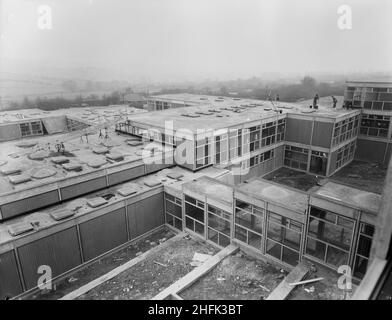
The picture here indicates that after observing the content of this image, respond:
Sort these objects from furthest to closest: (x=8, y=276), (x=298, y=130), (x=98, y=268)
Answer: (x=298, y=130) < (x=98, y=268) < (x=8, y=276)

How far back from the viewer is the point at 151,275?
13438 millimetres

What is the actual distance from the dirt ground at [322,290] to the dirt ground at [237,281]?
4.27 ft

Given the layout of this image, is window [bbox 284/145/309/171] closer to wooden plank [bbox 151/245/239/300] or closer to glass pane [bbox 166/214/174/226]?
glass pane [bbox 166/214/174/226]

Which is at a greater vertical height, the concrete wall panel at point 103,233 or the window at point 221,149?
the window at point 221,149

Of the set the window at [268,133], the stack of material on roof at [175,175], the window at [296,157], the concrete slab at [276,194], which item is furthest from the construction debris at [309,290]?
the window at [296,157]

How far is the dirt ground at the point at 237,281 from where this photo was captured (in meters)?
11.1

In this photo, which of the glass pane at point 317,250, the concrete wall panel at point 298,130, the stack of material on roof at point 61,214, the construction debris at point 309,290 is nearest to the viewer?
the construction debris at point 309,290

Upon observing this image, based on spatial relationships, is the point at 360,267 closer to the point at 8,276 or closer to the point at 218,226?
the point at 218,226

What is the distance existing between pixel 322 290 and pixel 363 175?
20.7 meters

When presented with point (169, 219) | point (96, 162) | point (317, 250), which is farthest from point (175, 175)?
point (317, 250)

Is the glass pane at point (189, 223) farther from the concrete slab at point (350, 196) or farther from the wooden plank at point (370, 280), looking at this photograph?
the wooden plank at point (370, 280)

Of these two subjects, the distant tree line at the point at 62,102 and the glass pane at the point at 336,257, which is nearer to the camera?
the glass pane at the point at 336,257

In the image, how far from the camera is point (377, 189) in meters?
24.7

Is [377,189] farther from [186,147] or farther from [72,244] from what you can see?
[72,244]
